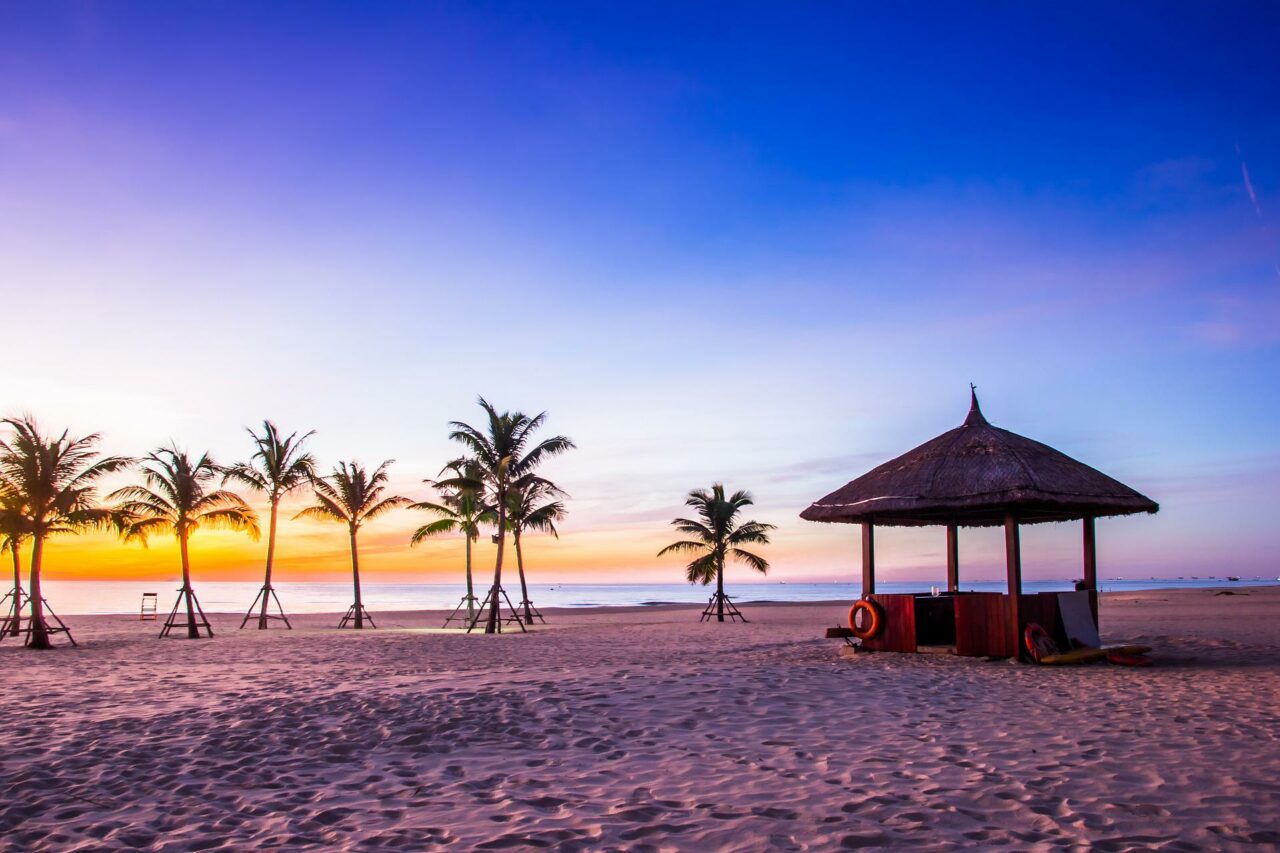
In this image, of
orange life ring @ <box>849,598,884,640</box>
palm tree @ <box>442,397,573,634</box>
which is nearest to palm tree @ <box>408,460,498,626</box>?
palm tree @ <box>442,397,573,634</box>

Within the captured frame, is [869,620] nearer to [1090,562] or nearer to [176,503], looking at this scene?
[1090,562]

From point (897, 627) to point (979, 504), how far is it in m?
2.62

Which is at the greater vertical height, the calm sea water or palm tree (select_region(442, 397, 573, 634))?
palm tree (select_region(442, 397, 573, 634))

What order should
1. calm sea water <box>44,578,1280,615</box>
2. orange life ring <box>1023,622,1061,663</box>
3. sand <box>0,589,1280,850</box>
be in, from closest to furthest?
sand <box>0,589,1280,850</box>
orange life ring <box>1023,622,1061,663</box>
calm sea water <box>44,578,1280,615</box>

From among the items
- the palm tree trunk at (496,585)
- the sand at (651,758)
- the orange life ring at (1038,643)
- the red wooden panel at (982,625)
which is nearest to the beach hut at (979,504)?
the red wooden panel at (982,625)

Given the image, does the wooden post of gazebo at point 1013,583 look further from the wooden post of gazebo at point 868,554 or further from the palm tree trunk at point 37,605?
the palm tree trunk at point 37,605

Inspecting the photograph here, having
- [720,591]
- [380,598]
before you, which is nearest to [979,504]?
[720,591]

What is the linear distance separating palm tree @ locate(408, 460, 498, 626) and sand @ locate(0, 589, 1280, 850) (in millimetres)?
12220

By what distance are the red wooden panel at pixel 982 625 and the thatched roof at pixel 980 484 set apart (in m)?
1.44

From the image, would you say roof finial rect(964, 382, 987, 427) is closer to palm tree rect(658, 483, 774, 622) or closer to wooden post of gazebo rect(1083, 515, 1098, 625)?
wooden post of gazebo rect(1083, 515, 1098, 625)

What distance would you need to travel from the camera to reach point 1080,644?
510 inches

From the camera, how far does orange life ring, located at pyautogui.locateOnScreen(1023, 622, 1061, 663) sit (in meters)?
12.1

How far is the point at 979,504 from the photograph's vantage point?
12.6 meters

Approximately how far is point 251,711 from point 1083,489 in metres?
11.5
